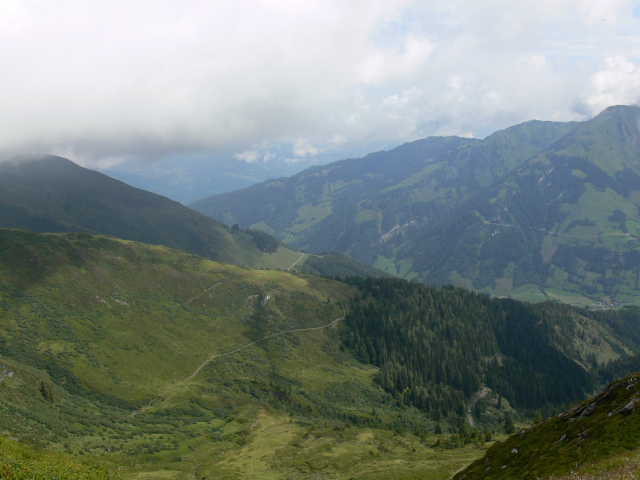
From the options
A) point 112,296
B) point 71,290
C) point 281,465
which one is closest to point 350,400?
point 281,465

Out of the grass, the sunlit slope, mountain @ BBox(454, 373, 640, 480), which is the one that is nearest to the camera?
mountain @ BBox(454, 373, 640, 480)

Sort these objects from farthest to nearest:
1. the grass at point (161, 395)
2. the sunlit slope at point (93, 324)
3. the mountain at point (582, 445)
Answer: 1. the sunlit slope at point (93, 324)
2. the grass at point (161, 395)
3. the mountain at point (582, 445)

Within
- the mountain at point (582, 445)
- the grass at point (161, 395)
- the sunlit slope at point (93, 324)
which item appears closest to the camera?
the mountain at point (582, 445)

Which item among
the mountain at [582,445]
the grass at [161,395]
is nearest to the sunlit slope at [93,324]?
the grass at [161,395]

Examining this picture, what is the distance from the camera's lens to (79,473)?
3669 cm

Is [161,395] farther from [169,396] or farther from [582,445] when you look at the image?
[582,445]

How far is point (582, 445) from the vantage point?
41.1 metres

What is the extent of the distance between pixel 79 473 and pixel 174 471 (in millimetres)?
61676

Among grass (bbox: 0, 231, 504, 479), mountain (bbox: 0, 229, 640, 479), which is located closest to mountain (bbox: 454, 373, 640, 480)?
mountain (bbox: 0, 229, 640, 479)

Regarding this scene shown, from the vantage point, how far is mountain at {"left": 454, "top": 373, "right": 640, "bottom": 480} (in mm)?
35000

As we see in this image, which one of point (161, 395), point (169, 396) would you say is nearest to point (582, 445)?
point (169, 396)

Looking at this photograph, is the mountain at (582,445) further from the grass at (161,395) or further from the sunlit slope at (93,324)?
the sunlit slope at (93,324)

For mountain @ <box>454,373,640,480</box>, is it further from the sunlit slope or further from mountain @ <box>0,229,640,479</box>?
the sunlit slope

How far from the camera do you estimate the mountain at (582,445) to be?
115 feet
